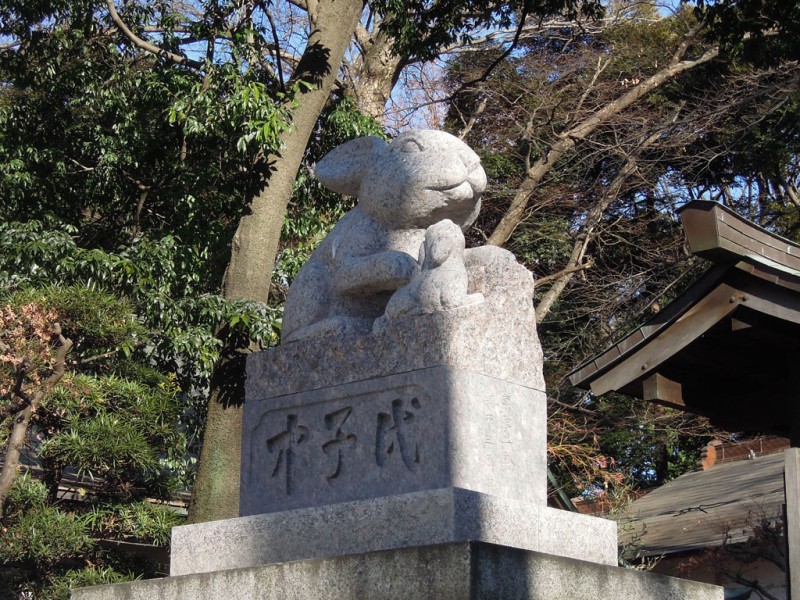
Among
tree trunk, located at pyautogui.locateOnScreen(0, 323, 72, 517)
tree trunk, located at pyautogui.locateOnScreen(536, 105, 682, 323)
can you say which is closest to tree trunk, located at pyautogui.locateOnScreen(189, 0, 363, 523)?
tree trunk, located at pyautogui.locateOnScreen(0, 323, 72, 517)

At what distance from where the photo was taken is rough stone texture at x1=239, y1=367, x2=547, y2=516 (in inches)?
161

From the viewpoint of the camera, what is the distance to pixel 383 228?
4.79 meters

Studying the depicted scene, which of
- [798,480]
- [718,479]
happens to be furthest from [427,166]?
[718,479]

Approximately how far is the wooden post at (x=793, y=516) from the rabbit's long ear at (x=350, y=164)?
364cm

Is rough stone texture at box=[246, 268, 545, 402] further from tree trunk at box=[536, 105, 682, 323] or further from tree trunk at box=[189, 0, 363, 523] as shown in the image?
tree trunk at box=[536, 105, 682, 323]

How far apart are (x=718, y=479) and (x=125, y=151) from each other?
907 centimetres

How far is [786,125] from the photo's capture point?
17.6 metres

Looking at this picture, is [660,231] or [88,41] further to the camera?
[660,231]

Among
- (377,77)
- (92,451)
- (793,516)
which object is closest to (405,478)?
(793,516)

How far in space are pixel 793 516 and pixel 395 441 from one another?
3905 millimetres

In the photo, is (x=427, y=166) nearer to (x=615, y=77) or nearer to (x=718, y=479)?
(x=718, y=479)

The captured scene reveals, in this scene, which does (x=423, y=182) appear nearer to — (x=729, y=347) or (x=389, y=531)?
(x=389, y=531)

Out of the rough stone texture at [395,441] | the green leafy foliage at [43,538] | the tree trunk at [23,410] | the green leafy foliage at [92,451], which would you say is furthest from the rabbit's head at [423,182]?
the green leafy foliage at [43,538]

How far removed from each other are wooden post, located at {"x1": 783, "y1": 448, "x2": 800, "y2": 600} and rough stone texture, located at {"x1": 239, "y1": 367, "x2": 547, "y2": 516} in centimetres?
324
